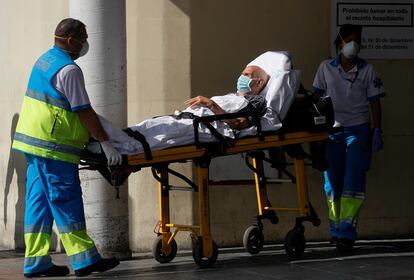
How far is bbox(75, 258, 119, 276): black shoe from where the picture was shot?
7844 millimetres

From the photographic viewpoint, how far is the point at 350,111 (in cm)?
927

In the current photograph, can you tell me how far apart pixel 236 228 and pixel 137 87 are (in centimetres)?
167

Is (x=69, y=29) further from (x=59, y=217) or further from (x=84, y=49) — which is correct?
(x=59, y=217)

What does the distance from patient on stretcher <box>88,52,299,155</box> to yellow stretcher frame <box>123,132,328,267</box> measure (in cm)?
7

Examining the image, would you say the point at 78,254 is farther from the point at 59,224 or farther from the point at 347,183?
the point at 347,183

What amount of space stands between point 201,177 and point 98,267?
1089 mm

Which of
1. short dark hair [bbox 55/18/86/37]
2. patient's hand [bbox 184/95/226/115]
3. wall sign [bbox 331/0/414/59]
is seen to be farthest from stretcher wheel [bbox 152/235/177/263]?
wall sign [bbox 331/0/414/59]

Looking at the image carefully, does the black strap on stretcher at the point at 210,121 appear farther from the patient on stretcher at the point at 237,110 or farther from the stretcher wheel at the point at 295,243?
the stretcher wheel at the point at 295,243

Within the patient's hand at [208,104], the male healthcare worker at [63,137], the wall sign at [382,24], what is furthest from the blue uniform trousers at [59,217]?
the wall sign at [382,24]

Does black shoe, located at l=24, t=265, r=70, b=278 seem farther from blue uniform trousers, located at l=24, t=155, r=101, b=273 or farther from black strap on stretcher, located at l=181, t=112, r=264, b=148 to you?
black strap on stretcher, located at l=181, t=112, r=264, b=148

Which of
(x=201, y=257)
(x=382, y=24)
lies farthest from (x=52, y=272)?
(x=382, y=24)

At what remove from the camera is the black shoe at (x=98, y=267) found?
784cm

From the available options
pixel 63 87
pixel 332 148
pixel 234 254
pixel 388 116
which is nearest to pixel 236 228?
pixel 234 254

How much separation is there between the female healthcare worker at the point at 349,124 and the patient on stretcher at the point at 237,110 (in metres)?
0.77
